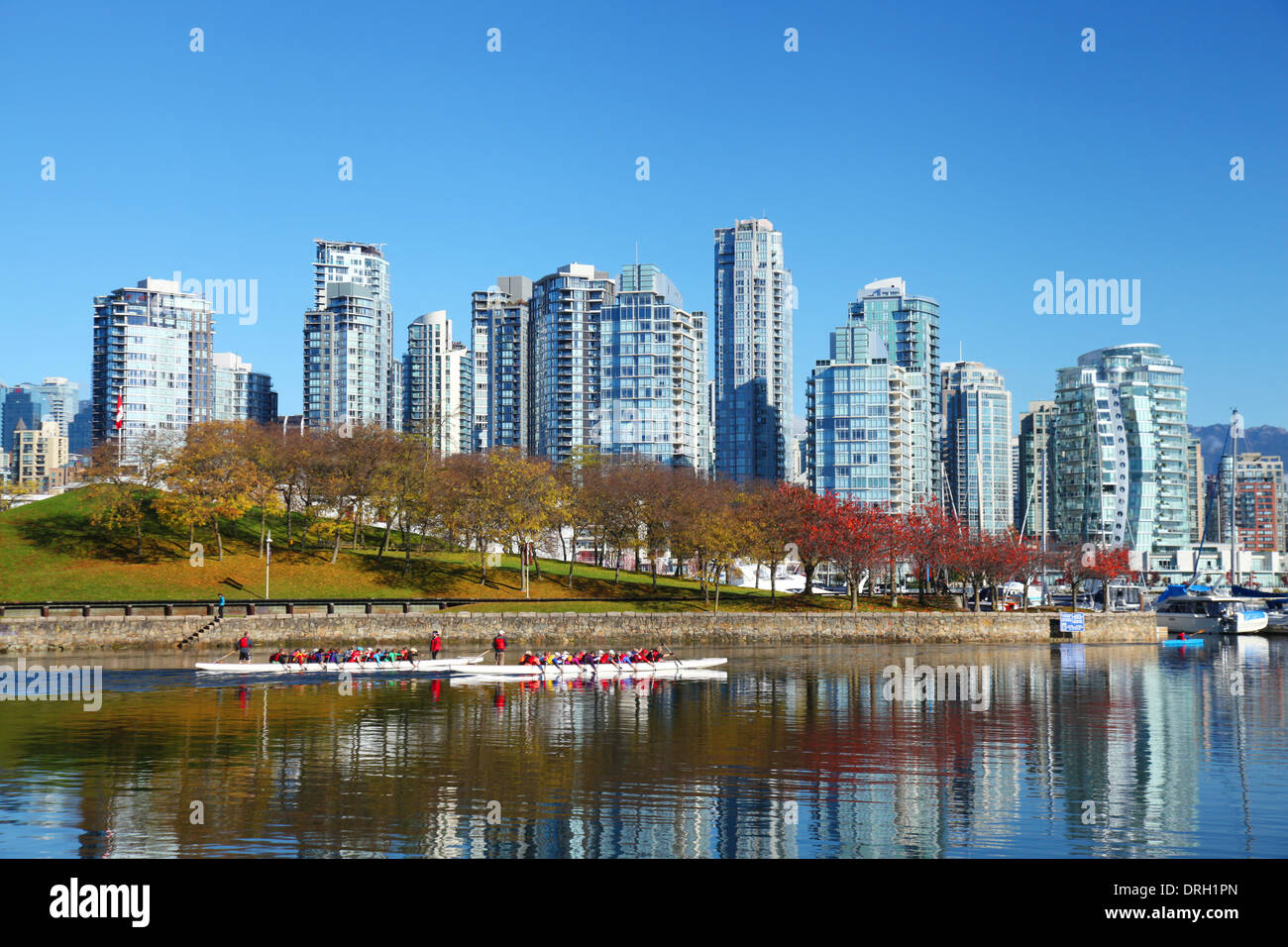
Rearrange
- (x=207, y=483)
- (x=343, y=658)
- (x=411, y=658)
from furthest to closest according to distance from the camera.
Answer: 1. (x=207, y=483)
2. (x=343, y=658)
3. (x=411, y=658)

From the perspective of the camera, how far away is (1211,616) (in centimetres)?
11119

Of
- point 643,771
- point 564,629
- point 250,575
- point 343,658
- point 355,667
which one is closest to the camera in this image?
point 643,771

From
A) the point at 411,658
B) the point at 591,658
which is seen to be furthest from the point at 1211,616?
the point at 411,658

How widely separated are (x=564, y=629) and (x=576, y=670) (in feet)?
66.1

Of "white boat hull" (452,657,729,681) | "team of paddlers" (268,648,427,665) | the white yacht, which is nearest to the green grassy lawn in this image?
"team of paddlers" (268,648,427,665)

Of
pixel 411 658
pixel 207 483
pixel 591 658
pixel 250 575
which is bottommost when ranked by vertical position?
pixel 411 658

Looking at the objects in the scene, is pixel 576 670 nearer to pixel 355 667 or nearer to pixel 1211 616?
pixel 355 667

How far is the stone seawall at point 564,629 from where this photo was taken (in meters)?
71.9

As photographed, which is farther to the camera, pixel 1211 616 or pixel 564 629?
pixel 1211 616

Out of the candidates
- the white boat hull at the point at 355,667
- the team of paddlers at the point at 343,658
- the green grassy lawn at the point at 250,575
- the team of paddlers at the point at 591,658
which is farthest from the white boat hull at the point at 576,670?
the green grassy lawn at the point at 250,575

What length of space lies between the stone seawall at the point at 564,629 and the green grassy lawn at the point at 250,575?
506 centimetres
